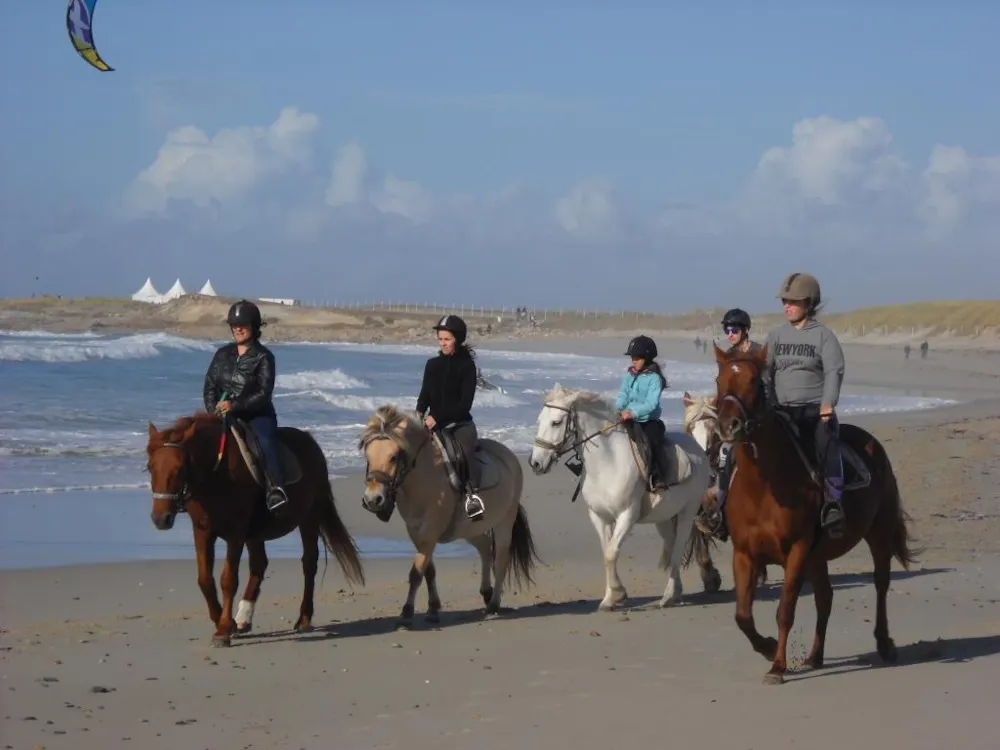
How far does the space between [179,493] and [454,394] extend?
238 centimetres

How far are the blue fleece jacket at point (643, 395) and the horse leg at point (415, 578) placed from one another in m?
2.12

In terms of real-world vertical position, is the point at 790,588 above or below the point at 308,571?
above

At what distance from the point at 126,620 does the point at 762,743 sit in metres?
5.79

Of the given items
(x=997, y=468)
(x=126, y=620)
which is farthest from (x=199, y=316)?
(x=126, y=620)

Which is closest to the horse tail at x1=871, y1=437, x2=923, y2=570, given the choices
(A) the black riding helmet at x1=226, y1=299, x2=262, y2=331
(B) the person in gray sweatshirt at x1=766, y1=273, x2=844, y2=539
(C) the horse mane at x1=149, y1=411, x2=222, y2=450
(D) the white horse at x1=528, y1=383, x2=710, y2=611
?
(B) the person in gray sweatshirt at x1=766, y1=273, x2=844, y2=539

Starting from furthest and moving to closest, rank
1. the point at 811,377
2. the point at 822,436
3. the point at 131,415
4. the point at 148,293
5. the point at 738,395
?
the point at 148,293 < the point at 131,415 < the point at 811,377 < the point at 822,436 < the point at 738,395

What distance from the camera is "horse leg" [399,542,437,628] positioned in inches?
410

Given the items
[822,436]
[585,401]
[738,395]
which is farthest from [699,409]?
[738,395]

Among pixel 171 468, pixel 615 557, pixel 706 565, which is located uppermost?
pixel 171 468

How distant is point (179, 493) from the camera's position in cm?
937

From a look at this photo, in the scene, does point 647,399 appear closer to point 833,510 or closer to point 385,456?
point 385,456

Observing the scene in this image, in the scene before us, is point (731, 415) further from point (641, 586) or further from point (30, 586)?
point (30, 586)

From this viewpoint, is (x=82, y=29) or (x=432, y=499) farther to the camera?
(x=82, y=29)

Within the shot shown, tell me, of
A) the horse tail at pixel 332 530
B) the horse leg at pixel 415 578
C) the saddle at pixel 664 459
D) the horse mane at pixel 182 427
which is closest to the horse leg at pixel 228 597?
the horse mane at pixel 182 427
